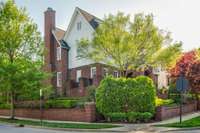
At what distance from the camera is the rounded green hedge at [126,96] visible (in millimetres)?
25500

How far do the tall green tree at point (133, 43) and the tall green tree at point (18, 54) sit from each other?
5.49m

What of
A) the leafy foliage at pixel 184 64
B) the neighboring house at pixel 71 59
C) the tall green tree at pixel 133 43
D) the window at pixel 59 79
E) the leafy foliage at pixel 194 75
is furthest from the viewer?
the window at pixel 59 79

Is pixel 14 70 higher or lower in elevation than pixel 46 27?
lower

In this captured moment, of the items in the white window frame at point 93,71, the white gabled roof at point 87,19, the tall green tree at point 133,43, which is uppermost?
the white gabled roof at point 87,19

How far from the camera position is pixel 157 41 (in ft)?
104

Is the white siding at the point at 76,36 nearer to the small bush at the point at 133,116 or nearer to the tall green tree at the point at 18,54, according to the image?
the tall green tree at the point at 18,54

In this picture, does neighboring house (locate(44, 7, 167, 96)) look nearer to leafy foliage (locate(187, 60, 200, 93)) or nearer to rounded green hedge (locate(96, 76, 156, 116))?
leafy foliage (locate(187, 60, 200, 93))

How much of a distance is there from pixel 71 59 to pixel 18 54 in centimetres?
1006

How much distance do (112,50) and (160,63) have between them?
4742mm

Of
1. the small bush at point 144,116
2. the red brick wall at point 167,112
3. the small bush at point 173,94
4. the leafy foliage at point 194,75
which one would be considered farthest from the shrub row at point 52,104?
the leafy foliage at point 194,75

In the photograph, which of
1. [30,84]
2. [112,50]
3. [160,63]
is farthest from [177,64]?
[30,84]

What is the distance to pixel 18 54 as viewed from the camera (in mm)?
32594

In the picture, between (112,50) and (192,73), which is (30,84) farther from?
(192,73)

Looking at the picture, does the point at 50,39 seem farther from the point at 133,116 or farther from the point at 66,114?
the point at 133,116
